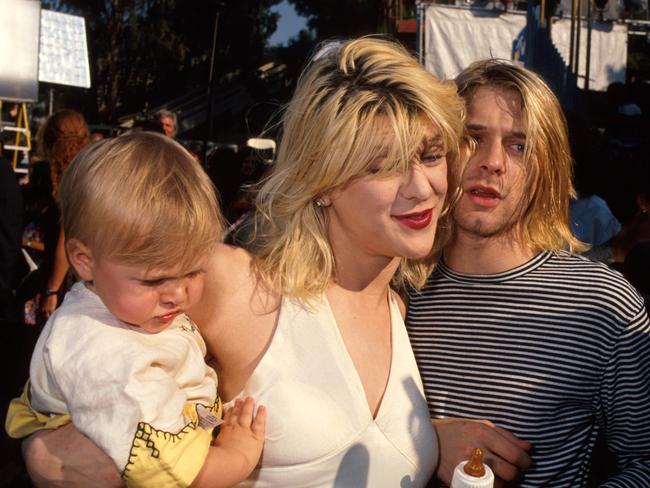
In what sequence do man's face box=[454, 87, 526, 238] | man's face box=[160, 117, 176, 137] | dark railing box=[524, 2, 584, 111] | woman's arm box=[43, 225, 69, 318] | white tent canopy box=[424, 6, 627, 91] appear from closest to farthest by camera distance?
man's face box=[454, 87, 526, 238], woman's arm box=[43, 225, 69, 318], man's face box=[160, 117, 176, 137], dark railing box=[524, 2, 584, 111], white tent canopy box=[424, 6, 627, 91]

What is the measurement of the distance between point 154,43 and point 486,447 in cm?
3237

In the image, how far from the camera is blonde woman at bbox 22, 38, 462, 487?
1814 mm

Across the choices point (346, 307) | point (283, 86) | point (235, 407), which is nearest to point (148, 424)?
point (235, 407)

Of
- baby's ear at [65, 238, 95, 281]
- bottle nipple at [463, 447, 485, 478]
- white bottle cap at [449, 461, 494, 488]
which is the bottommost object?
white bottle cap at [449, 461, 494, 488]

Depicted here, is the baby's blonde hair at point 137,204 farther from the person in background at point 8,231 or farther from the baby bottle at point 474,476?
the person in background at point 8,231

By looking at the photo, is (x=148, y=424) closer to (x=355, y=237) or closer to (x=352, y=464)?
(x=352, y=464)

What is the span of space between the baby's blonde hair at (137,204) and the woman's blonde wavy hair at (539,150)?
993 mm

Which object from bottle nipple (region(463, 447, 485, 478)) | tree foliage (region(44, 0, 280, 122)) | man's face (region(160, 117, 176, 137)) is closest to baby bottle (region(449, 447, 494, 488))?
bottle nipple (region(463, 447, 485, 478))

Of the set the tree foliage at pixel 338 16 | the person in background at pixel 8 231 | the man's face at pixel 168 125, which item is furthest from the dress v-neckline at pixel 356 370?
the tree foliage at pixel 338 16

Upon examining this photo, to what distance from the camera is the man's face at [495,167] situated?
2.09 meters

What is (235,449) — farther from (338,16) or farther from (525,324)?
(338,16)

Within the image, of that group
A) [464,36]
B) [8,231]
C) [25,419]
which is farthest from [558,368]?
[464,36]

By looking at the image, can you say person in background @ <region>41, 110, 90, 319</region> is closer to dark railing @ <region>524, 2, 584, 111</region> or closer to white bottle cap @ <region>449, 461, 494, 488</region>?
white bottle cap @ <region>449, 461, 494, 488</region>

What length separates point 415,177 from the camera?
1.91 meters
